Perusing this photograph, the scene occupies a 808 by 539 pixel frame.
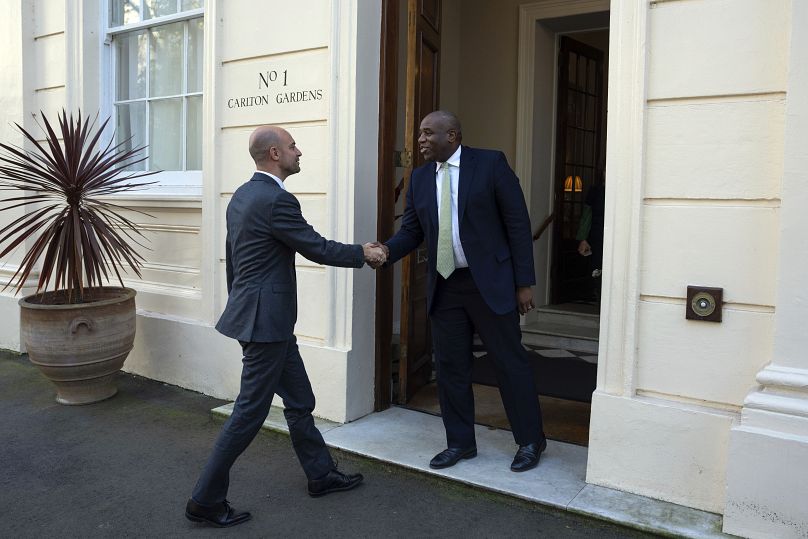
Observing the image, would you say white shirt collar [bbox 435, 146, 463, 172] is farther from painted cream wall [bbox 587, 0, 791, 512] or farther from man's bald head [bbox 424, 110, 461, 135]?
A: painted cream wall [bbox 587, 0, 791, 512]

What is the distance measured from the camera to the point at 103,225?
5.26m

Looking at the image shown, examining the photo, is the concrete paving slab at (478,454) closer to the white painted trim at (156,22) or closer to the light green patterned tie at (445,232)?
the light green patterned tie at (445,232)

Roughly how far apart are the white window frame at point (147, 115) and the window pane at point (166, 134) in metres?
0.06

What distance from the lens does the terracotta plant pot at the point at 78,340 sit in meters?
5.04

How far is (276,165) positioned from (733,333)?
2246 millimetres

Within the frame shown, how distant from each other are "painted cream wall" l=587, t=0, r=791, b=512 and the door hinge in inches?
63.8

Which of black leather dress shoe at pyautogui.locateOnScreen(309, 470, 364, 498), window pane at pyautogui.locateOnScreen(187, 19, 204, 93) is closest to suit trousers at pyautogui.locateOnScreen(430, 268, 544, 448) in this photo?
black leather dress shoe at pyautogui.locateOnScreen(309, 470, 364, 498)

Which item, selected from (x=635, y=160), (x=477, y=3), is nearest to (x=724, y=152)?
(x=635, y=160)

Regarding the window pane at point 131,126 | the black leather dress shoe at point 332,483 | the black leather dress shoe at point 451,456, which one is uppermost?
the window pane at point 131,126

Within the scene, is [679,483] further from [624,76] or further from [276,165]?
[276,165]

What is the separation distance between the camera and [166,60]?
614 centimetres

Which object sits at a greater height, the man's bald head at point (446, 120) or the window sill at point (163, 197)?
the man's bald head at point (446, 120)

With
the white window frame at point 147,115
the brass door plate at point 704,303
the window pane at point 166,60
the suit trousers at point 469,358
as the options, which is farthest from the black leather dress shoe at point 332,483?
the window pane at point 166,60

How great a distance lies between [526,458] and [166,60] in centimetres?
452
